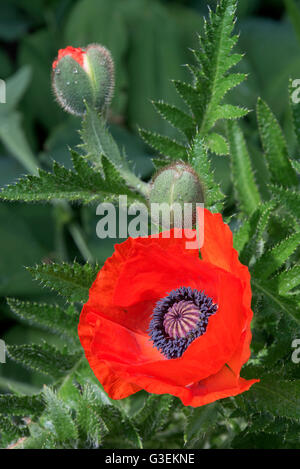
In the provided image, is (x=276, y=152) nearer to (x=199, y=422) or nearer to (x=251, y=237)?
(x=251, y=237)

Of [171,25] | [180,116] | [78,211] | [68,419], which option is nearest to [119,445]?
[68,419]

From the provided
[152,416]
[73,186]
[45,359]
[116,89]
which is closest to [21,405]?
[45,359]

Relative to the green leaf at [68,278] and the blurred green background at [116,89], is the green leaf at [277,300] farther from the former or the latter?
the blurred green background at [116,89]

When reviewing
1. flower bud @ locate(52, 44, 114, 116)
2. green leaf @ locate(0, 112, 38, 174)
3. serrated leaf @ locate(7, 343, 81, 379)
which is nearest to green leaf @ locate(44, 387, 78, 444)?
serrated leaf @ locate(7, 343, 81, 379)

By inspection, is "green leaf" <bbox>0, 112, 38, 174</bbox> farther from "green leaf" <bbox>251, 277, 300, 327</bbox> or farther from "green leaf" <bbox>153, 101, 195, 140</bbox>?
"green leaf" <bbox>251, 277, 300, 327</bbox>

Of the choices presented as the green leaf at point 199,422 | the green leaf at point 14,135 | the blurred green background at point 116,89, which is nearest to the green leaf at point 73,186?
the green leaf at point 199,422

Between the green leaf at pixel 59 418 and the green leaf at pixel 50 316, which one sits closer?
the green leaf at pixel 59 418

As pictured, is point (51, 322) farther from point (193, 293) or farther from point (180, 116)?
point (180, 116)
